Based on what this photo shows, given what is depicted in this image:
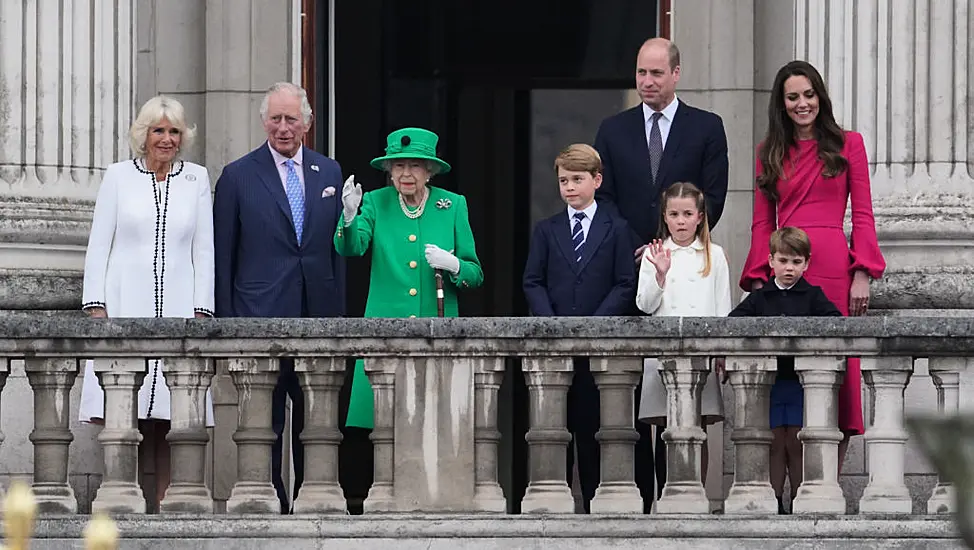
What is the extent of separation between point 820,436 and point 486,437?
1.21 metres

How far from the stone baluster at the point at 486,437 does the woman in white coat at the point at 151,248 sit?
44.7 inches

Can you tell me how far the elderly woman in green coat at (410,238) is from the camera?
25.6 ft

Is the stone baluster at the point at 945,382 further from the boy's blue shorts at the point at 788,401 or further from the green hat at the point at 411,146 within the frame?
the green hat at the point at 411,146

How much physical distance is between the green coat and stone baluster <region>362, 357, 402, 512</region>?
55 centimetres

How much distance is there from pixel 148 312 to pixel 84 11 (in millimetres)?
1976

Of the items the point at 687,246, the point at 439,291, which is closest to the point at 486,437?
the point at 439,291

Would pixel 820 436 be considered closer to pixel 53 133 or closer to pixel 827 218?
pixel 827 218

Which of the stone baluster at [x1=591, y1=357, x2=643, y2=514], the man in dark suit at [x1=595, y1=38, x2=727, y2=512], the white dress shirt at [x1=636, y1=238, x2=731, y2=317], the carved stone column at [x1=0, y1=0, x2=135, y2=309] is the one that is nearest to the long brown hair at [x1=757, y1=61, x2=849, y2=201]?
Result: the man in dark suit at [x1=595, y1=38, x2=727, y2=512]

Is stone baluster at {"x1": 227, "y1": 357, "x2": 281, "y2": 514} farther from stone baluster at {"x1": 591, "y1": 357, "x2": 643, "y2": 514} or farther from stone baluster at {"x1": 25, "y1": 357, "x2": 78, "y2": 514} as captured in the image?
stone baluster at {"x1": 591, "y1": 357, "x2": 643, "y2": 514}

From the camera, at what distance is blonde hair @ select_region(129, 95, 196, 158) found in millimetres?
7559

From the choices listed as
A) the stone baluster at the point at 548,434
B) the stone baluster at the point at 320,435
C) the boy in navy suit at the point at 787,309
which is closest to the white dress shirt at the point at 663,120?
the boy in navy suit at the point at 787,309

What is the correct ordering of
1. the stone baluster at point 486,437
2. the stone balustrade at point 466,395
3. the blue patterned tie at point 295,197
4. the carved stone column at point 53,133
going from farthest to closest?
the carved stone column at point 53,133, the blue patterned tie at point 295,197, the stone baluster at point 486,437, the stone balustrade at point 466,395

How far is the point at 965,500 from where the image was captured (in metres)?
2.48

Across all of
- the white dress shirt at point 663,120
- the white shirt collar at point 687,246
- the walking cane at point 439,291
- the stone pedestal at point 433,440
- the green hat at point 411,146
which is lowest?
the stone pedestal at point 433,440
